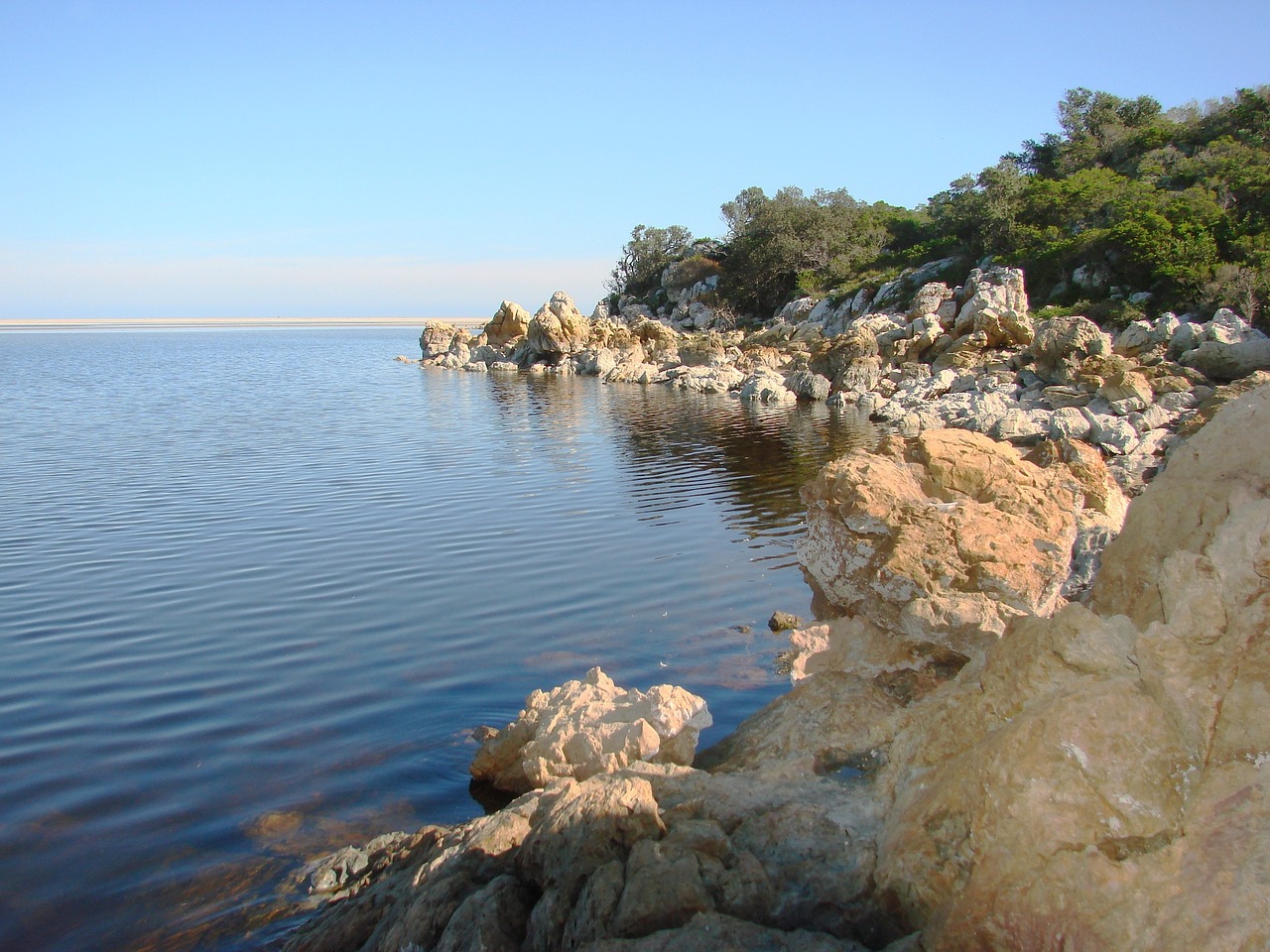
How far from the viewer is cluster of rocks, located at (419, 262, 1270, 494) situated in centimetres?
2589

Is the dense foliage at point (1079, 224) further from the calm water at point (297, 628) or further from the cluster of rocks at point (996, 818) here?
the cluster of rocks at point (996, 818)

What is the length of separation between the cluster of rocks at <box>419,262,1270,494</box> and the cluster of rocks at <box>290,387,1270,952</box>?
14731 mm

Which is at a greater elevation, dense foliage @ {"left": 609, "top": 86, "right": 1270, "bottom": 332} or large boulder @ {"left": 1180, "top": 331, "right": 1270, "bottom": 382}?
dense foliage @ {"left": 609, "top": 86, "right": 1270, "bottom": 332}

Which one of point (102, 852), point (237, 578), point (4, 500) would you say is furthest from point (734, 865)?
point (4, 500)

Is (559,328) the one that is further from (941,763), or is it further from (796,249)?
(941,763)

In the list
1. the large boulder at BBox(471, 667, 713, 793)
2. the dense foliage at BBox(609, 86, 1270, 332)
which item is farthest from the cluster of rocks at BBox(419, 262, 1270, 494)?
the large boulder at BBox(471, 667, 713, 793)

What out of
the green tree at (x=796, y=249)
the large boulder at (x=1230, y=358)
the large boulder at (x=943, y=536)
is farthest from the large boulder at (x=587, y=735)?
the green tree at (x=796, y=249)

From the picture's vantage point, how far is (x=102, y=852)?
23.2ft

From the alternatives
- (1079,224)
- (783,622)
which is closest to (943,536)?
(783,622)

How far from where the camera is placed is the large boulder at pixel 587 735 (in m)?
7.20

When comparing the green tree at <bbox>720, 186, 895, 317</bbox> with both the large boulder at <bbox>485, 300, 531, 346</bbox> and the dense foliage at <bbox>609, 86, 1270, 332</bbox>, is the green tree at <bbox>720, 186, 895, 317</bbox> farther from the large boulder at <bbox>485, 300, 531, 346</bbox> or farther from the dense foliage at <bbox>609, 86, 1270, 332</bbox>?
the large boulder at <bbox>485, 300, 531, 346</bbox>

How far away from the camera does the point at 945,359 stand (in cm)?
3966

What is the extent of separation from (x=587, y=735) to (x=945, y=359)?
1402 inches

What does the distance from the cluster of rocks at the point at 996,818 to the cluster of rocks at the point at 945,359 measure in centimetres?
1473
